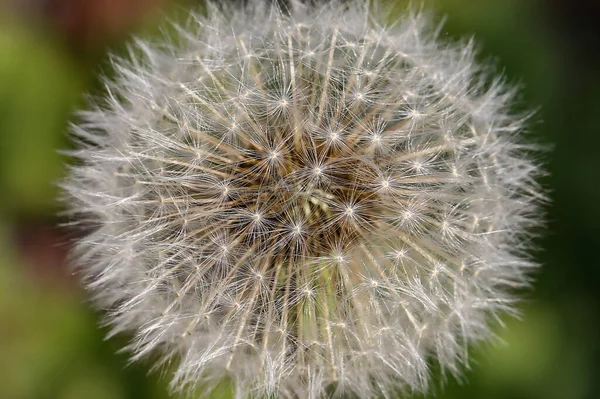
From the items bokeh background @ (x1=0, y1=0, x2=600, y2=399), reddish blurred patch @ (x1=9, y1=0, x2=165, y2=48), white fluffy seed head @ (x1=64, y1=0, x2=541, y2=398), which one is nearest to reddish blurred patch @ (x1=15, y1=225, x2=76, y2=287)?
bokeh background @ (x1=0, y1=0, x2=600, y2=399)

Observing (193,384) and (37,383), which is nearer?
(193,384)

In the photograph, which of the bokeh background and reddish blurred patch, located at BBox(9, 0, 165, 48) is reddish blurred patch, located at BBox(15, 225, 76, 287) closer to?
the bokeh background

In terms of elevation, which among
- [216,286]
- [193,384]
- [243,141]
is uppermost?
[243,141]

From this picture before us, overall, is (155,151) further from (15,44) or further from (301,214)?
(15,44)

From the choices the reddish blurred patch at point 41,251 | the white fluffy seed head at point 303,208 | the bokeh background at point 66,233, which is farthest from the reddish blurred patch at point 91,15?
the white fluffy seed head at point 303,208

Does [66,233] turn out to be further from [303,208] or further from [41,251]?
[303,208]

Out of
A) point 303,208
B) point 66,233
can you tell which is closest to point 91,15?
point 66,233

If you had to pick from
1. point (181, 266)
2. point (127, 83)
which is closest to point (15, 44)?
point (127, 83)
